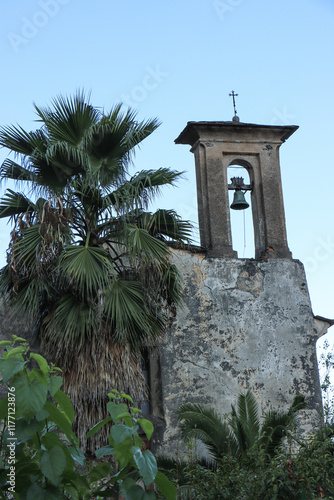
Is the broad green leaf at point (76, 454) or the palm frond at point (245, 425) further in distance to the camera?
the palm frond at point (245, 425)

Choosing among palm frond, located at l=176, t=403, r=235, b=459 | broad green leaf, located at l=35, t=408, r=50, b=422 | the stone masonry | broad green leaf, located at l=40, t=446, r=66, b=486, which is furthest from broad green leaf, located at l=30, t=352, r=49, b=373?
the stone masonry

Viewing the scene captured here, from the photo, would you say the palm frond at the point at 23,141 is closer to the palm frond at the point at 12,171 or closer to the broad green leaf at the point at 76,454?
the palm frond at the point at 12,171

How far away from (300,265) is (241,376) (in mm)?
2360

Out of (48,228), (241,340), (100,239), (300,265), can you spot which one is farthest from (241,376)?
(48,228)

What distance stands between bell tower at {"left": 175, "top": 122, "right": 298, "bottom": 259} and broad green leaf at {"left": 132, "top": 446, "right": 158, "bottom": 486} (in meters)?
10.5

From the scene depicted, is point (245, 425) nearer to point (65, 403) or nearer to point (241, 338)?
point (241, 338)

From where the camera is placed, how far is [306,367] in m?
12.2

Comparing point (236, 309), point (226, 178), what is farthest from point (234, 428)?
point (226, 178)

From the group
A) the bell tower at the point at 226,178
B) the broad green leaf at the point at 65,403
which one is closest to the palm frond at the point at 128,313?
the bell tower at the point at 226,178

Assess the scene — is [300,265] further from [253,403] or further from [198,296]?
[253,403]

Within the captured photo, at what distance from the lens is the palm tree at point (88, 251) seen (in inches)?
360

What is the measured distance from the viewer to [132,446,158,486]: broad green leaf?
1.92m

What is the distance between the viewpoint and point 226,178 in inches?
509

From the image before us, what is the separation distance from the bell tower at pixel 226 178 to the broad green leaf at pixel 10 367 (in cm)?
1058
